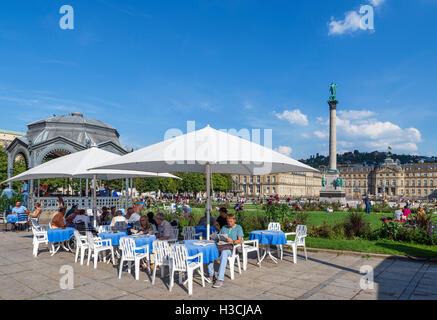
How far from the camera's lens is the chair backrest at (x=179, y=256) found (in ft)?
19.0

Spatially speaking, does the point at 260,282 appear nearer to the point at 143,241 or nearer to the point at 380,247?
the point at 143,241

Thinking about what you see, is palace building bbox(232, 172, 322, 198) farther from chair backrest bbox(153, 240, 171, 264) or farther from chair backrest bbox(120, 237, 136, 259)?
chair backrest bbox(153, 240, 171, 264)

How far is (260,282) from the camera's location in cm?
651

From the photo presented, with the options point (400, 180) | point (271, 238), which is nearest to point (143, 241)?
point (271, 238)

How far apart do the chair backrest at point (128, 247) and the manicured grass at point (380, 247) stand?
565 cm

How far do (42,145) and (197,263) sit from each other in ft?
58.4

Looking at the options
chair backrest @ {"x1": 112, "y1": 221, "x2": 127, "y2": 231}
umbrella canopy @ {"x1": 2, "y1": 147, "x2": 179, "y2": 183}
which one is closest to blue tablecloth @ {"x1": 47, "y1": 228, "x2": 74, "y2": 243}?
chair backrest @ {"x1": 112, "y1": 221, "x2": 127, "y2": 231}

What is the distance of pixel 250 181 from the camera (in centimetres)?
12288

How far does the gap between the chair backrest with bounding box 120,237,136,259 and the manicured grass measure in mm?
5648

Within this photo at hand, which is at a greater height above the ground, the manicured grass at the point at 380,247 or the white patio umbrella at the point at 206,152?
the white patio umbrella at the point at 206,152

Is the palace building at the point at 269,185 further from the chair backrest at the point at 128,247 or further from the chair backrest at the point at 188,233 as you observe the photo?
the chair backrest at the point at 128,247

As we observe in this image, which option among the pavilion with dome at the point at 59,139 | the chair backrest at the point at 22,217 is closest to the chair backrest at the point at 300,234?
the chair backrest at the point at 22,217
